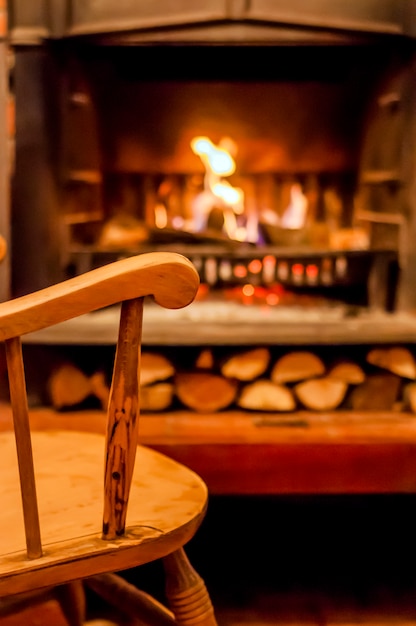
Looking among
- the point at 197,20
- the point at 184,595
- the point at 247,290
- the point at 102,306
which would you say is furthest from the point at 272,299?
the point at 102,306

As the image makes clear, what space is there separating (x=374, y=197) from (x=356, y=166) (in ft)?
0.42

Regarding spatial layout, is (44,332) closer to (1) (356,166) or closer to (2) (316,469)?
(2) (316,469)

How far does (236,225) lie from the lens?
5.72ft

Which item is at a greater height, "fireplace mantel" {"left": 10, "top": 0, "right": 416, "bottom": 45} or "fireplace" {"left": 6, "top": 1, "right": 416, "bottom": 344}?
"fireplace mantel" {"left": 10, "top": 0, "right": 416, "bottom": 45}

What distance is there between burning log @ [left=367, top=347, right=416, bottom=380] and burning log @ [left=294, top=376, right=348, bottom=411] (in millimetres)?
80

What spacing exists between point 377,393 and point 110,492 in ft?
2.71

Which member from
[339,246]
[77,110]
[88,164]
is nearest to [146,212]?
[88,164]

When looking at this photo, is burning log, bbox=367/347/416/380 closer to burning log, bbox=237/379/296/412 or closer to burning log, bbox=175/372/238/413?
burning log, bbox=237/379/296/412

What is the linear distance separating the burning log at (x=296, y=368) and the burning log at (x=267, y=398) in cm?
2

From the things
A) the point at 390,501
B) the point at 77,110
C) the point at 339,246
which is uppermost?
the point at 77,110

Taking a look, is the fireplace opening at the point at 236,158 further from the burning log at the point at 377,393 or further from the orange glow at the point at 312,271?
the burning log at the point at 377,393

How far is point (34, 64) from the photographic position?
1.39 metres

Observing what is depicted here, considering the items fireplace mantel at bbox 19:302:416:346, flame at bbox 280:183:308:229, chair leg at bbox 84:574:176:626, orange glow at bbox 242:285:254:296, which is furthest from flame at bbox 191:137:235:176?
A: chair leg at bbox 84:574:176:626

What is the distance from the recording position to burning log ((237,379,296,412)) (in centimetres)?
139
